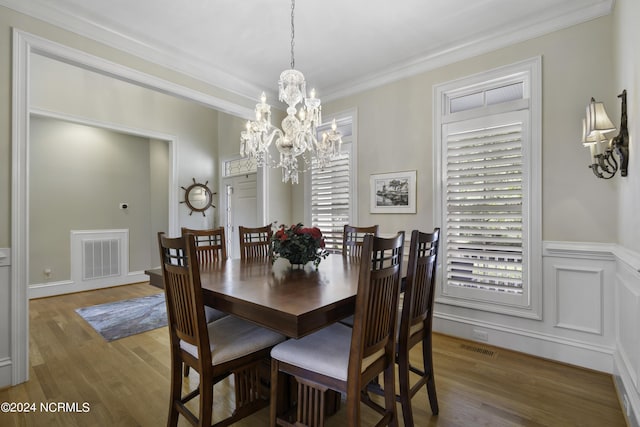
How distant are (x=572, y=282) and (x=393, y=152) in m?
2.08

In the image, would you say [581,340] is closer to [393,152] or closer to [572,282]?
[572,282]

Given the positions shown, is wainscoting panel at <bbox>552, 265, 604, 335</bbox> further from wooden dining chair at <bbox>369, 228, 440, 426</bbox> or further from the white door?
the white door

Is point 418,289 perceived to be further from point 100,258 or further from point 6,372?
point 100,258

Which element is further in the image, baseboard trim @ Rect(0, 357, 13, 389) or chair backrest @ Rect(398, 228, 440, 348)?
baseboard trim @ Rect(0, 357, 13, 389)

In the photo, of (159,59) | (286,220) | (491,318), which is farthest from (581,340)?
(159,59)

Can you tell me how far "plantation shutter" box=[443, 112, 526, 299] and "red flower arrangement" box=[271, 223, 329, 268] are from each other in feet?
5.55

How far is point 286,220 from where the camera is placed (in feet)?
15.3

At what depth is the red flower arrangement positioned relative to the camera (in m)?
2.15

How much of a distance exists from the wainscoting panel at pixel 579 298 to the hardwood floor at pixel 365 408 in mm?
356

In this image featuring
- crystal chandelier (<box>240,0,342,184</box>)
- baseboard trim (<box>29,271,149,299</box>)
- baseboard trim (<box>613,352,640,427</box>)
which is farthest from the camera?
baseboard trim (<box>29,271,149,299</box>)

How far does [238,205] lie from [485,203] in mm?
4285

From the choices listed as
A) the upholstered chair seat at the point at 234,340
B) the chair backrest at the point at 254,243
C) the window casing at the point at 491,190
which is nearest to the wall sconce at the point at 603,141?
the window casing at the point at 491,190

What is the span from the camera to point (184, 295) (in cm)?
158

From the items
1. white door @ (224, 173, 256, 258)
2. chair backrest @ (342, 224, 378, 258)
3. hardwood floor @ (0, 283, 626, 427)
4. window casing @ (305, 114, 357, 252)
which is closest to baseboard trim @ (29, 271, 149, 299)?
white door @ (224, 173, 256, 258)
